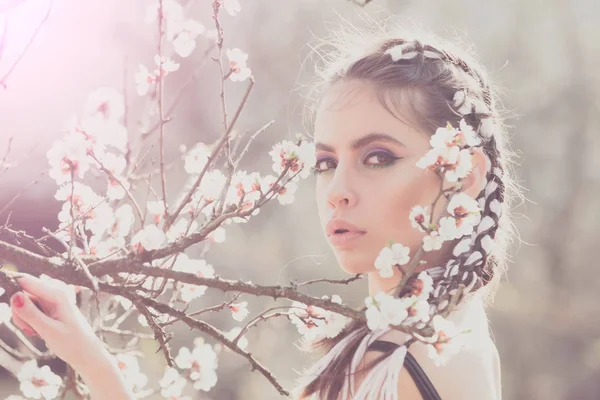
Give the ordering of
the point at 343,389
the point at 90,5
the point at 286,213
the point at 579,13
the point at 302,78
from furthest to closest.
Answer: the point at 286,213, the point at 579,13, the point at 302,78, the point at 90,5, the point at 343,389

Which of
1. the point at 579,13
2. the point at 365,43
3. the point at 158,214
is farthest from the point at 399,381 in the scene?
the point at 579,13

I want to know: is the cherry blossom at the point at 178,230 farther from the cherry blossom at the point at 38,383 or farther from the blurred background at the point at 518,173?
the blurred background at the point at 518,173

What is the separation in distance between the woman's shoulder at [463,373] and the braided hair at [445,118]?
2.4 inches

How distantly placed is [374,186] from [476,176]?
128 millimetres

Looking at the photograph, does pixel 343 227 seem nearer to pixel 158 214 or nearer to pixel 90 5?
pixel 158 214

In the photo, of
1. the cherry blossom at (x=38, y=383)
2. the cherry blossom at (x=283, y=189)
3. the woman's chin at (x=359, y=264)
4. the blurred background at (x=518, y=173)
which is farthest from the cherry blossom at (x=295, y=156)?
the blurred background at (x=518, y=173)

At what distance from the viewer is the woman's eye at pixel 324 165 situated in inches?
31.5

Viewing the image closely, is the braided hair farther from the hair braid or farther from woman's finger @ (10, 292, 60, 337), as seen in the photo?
woman's finger @ (10, 292, 60, 337)

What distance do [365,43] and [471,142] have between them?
308mm

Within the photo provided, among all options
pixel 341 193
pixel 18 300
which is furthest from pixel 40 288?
pixel 341 193

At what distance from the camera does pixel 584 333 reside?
1776mm

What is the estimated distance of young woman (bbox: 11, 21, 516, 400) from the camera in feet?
2.13

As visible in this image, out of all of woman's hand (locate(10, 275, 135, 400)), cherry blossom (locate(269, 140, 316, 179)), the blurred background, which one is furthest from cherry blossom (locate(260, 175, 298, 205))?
the blurred background

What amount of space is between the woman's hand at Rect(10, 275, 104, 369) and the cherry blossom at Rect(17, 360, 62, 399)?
17 centimetres
